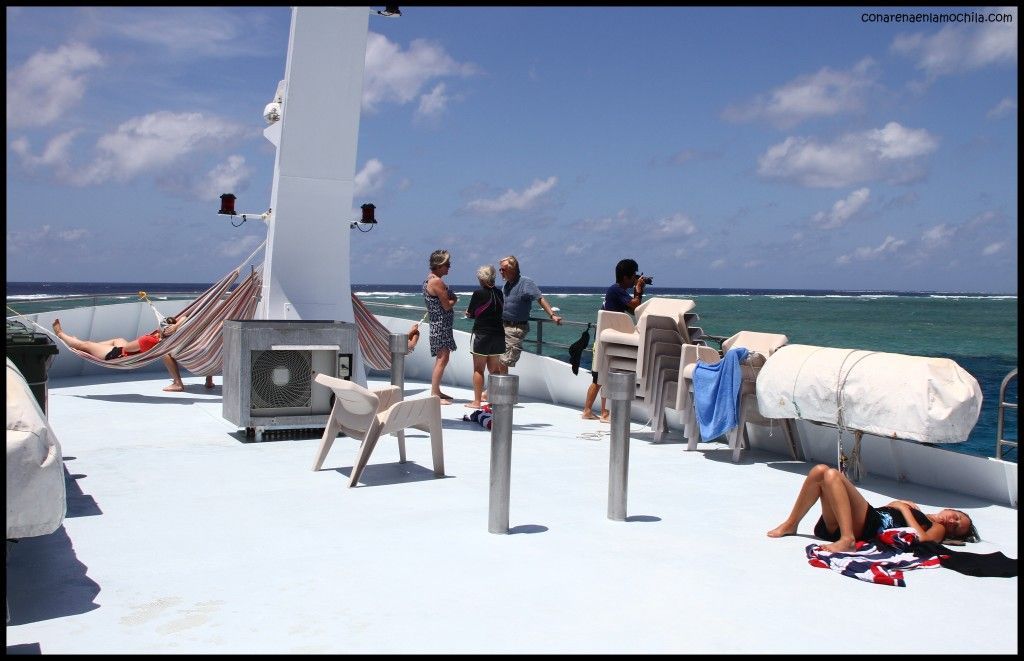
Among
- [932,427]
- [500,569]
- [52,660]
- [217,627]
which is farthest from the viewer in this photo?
[932,427]

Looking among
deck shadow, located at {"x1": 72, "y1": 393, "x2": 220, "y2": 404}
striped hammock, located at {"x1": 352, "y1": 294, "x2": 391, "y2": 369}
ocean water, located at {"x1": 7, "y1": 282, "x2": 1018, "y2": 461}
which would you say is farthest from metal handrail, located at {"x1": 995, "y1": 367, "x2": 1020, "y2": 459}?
ocean water, located at {"x1": 7, "y1": 282, "x2": 1018, "y2": 461}

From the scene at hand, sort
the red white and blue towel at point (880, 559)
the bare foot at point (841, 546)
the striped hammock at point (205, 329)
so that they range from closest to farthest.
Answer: the red white and blue towel at point (880, 559) → the bare foot at point (841, 546) → the striped hammock at point (205, 329)

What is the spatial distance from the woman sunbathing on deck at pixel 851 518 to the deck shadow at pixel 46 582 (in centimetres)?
299

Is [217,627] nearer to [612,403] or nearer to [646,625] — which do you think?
[646,625]

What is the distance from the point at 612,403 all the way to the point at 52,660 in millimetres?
2684

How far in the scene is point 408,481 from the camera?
221 inches

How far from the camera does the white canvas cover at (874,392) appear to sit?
5.09 meters

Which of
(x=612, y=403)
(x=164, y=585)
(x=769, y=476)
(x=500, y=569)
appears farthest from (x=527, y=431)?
(x=164, y=585)

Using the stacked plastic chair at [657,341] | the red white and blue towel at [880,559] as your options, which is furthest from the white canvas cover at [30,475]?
the stacked plastic chair at [657,341]

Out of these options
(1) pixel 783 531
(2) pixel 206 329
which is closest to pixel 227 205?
(2) pixel 206 329

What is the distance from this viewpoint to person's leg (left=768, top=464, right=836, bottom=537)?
4.31 meters

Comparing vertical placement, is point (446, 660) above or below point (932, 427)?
below

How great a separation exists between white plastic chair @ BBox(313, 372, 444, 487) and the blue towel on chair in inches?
77.1

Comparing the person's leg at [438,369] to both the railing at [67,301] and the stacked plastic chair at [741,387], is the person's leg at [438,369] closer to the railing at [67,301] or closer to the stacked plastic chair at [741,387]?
the stacked plastic chair at [741,387]
